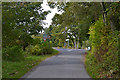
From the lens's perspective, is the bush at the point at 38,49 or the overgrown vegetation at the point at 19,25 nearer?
the overgrown vegetation at the point at 19,25

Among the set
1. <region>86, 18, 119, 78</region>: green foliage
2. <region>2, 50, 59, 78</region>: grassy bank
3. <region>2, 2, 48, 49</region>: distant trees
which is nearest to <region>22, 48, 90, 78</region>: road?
<region>2, 50, 59, 78</region>: grassy bank

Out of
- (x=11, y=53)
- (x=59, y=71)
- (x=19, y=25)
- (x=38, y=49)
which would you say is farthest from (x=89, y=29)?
(x=38, y=49)

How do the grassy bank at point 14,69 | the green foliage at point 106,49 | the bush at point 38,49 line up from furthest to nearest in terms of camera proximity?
1. the bush at point 38,49
2. the grassy bank at point 14,69
3. the green foliage at point 106,49

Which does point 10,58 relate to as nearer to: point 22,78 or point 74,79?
point 22,78

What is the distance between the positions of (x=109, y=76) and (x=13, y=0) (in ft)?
19.2

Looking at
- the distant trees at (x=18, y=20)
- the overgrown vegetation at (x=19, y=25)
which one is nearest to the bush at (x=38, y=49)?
the overgrown vegetation at (x=19, y=25)

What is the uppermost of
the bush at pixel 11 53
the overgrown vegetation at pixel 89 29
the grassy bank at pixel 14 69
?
the overgrown vegetation at pixel 89 29

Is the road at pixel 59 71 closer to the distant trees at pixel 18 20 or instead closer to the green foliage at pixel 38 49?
the distant trees at pixel 18 20

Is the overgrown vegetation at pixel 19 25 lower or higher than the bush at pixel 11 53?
higher

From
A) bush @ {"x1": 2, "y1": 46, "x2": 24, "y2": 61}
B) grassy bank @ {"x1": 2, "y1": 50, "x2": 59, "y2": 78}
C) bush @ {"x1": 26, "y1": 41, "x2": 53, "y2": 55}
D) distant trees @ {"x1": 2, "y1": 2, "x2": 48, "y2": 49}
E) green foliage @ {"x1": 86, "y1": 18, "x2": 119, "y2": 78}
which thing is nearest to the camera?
distant trees @ {"x1": 2, "y1": 2, "x2": 48, "y2": 49}

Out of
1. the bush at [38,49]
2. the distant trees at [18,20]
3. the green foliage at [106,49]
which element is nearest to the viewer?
the distant trees at [18,20]

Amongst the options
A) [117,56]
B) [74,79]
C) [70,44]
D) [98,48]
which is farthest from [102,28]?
[70,44]

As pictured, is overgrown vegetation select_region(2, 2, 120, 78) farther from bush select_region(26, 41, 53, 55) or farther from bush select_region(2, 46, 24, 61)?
bush select_region(26, 41, 53, 55)

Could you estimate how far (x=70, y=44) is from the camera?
6556 centimetres
